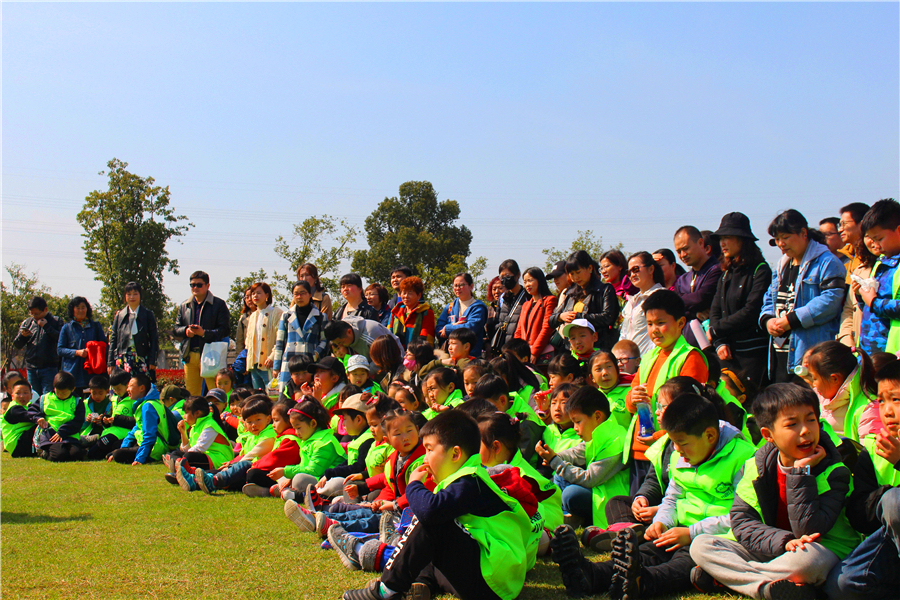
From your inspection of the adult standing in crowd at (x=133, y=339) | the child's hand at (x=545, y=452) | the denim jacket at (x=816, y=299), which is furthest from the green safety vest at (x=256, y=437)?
the denim jacket at (x=816, y=299)

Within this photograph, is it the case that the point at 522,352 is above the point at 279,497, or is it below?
above

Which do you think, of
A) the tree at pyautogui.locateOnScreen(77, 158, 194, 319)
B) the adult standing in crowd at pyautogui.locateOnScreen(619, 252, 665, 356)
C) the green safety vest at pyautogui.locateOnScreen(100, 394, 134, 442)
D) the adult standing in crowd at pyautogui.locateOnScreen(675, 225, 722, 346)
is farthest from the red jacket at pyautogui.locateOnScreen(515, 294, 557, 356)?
the tree at pyautogui.locateOnScreen(77, 158, 194, 319)

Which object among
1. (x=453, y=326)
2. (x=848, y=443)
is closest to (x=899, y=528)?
(x=848, y=443)

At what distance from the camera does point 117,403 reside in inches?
391

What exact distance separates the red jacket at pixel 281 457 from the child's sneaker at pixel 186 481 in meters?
0.67

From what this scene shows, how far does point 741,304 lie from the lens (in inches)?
226

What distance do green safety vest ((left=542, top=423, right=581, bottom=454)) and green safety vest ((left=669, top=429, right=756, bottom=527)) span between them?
49.9 inches

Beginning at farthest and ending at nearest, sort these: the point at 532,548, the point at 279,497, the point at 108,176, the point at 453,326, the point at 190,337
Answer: the point at 108,176, the point at 190,337, the point at 453,326, the point at 279,497, the point at 532,548

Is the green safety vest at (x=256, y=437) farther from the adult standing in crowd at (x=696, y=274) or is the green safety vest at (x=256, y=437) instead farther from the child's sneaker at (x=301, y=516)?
the adult standing in crowd at (x=696, y=274)

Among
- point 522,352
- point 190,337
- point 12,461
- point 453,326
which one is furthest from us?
point 190,337

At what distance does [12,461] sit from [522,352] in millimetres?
6963

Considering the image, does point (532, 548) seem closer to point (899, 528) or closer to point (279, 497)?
point (899, 528)

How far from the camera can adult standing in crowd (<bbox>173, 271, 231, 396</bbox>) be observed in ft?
33.7

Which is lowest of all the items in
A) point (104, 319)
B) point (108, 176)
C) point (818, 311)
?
point (104, 319)
